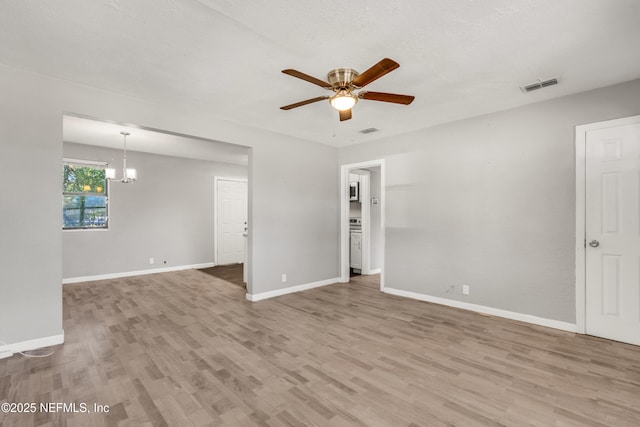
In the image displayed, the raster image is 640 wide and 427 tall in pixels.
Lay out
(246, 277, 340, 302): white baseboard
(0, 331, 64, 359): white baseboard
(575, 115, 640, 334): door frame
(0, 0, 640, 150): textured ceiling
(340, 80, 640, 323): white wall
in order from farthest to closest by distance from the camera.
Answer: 1. (246, 277, 340, 302): white baseboard
2. (340, 80, 640, 323): white wall
3. (575, 115, 640, 334): door frame
4. (0, 331, 64, 359): white baseboard
5. (0, 0, 640, 150): textured ceiling

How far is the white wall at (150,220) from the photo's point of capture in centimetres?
557

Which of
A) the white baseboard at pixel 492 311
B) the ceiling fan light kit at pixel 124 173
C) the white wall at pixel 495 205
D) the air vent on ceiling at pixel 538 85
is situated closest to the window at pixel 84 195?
the ceiling fan light kit at pixel 124 173

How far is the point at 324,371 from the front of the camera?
7.77 ft

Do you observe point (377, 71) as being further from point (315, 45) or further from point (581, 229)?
point (581, 229)

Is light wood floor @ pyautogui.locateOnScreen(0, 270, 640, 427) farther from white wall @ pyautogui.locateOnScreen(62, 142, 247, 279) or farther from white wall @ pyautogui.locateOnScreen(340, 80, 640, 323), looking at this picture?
white wall @ pyautogui.locateOnScreen(62, 142, 247, 279)

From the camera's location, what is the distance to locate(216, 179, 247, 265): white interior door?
7.38 meters

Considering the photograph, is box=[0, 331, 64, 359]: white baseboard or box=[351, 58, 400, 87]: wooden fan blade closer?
box=[351, 58, 400, 87]: wooden fan blade

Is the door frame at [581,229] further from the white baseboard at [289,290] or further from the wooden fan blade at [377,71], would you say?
the white baseboard at [289,290]

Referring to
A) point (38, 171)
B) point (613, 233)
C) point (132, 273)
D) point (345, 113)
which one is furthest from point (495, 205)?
point (132, 273)

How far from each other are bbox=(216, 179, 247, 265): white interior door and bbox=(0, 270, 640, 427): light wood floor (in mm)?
3576

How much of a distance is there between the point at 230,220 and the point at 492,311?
6.05 metres

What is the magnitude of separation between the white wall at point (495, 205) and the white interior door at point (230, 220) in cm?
436

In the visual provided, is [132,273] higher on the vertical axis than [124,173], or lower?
lower

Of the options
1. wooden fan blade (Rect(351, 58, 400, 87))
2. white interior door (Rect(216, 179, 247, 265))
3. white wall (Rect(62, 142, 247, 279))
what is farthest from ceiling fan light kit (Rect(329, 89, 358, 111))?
white interior door (Rect(216, 179, 247, 265))
